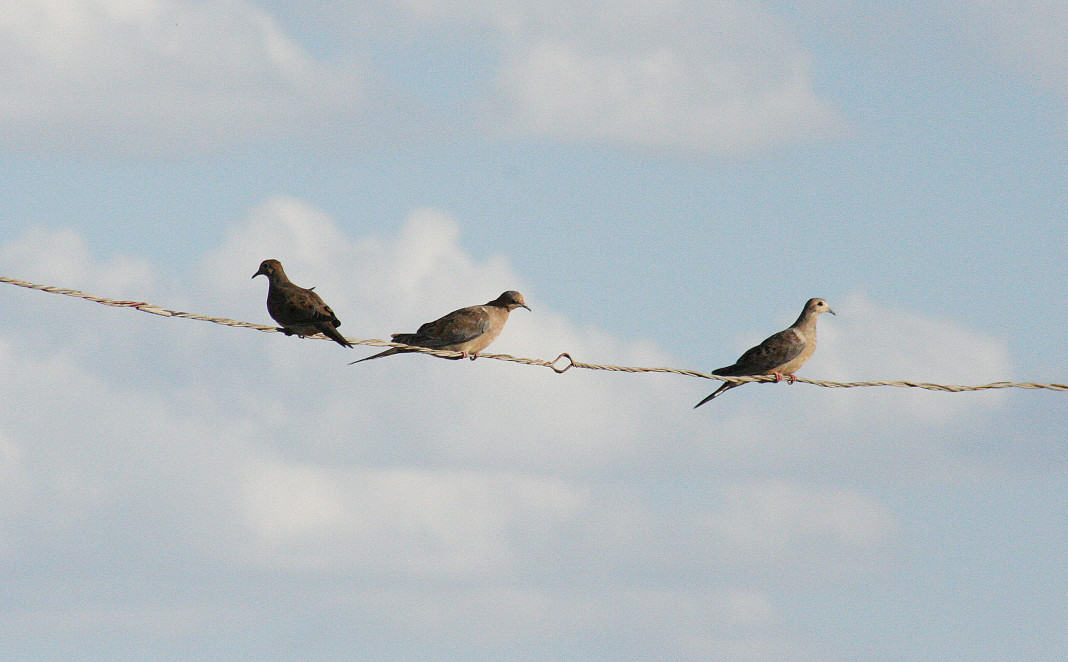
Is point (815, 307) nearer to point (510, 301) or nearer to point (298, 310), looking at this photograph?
point (510, 301)

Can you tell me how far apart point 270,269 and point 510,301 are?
8.96 feet

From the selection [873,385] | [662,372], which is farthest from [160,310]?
Answer: [873,385]

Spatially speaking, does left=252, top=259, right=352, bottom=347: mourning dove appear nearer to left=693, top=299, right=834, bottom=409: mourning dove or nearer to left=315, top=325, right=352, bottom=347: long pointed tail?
left=315, top=325, right=352, bottom=347: long pointed tail

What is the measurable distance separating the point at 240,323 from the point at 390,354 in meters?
3.85

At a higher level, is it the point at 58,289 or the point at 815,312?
the point at 815,312

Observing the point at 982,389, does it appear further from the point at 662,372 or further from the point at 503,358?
the point at 503,358

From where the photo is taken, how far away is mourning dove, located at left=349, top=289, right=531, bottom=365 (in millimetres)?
14719

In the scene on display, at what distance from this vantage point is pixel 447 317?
15.0 m

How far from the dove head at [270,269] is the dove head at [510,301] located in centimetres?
245

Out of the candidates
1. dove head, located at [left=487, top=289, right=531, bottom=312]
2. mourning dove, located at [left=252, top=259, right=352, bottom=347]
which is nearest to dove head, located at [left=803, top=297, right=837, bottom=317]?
dove head, located at [left=487, top=289, right=531, bottom=312]

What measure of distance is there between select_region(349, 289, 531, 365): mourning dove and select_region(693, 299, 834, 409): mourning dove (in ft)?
8.43

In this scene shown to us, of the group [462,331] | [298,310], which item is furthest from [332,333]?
[462,331]

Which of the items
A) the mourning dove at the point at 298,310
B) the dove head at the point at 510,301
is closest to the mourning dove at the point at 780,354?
the dove head at the point at 510,301

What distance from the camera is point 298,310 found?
1325 cm
